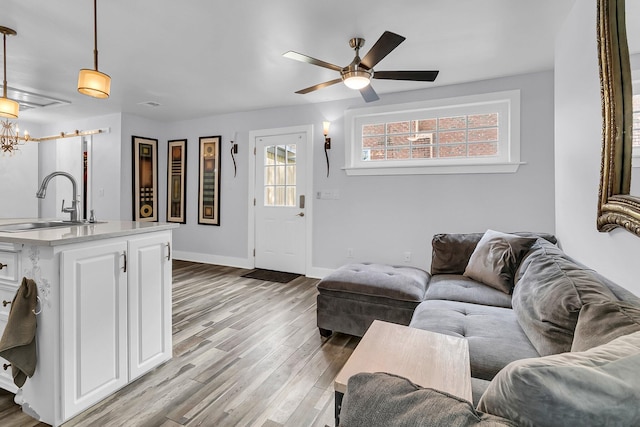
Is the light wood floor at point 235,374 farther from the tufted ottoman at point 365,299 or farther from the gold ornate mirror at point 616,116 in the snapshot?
the gold ornate mirror at point 616,116

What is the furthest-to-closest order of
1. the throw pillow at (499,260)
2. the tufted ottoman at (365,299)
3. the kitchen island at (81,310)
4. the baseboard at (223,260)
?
1. the baseboard at (223,260)
2. the tufted ottoman at (365,299)
3. the throw pillow at (499,260)
4. the kitchen island at (81,310)

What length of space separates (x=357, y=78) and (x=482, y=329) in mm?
1943

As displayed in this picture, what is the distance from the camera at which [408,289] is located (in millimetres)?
2383

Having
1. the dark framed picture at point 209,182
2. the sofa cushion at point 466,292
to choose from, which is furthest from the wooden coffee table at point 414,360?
the dark framed picture at point 209,182

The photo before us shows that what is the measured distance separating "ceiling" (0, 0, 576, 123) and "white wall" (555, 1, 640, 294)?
1.45 ft

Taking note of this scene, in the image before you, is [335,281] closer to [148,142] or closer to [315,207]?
[315,207]

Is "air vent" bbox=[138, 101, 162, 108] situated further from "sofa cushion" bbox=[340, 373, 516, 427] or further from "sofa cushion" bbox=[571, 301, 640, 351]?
"sofa cushion" bbox=[571, 301, 640, 351]

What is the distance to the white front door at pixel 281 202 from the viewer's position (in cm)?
464

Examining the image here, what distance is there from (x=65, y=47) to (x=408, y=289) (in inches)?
142

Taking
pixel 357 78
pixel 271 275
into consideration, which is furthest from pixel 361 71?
pixel 271 275

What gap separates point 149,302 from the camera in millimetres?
2045

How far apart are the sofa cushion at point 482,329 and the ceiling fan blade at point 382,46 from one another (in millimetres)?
1672

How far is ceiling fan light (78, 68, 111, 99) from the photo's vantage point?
193 cm

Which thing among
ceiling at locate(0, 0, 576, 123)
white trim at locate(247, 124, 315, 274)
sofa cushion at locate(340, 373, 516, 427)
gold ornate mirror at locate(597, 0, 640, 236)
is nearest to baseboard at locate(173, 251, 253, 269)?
white trim at locate(247, 124, 315, 274)
